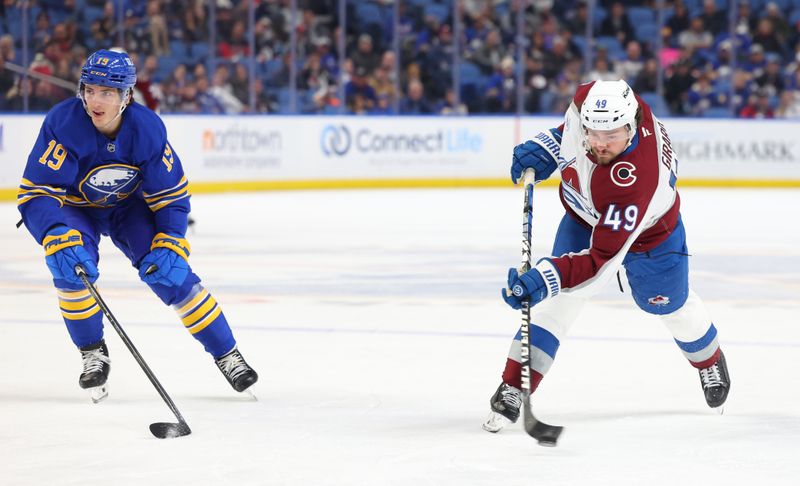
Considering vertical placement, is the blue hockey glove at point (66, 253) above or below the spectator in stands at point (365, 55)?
above

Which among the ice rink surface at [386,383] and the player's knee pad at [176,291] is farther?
the player's knee pad at [176,291]

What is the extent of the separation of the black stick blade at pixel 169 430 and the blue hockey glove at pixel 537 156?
45.1 inches

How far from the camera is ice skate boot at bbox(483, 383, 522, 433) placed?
3.58 m

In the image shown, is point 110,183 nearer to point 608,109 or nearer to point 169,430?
point 169,430

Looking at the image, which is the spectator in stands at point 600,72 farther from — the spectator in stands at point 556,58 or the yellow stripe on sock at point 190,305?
the yellow stripe on sock at point 190,305

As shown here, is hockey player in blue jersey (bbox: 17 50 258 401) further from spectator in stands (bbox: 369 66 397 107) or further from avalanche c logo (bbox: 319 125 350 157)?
spectator in stands (bbox: 369 66 397 107)

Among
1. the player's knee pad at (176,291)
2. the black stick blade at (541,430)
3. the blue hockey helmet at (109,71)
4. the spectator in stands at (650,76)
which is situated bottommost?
the spectator in stands at (650,76)

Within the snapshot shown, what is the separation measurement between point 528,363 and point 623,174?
0.60m

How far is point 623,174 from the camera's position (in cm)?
337

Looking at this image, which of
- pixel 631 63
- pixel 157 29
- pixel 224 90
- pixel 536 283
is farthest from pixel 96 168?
pixel 631 63

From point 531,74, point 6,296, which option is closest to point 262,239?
point 6,296

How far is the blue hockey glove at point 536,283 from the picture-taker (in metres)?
3.33

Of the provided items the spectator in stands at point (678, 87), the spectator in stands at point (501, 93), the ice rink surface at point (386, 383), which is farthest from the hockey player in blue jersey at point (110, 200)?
the spectator in stands at point (678, 87)

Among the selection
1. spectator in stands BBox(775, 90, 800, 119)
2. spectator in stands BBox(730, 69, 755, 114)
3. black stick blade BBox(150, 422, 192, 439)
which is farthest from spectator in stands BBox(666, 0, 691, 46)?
black stick blade BBox(150, 422, 192, 439)
